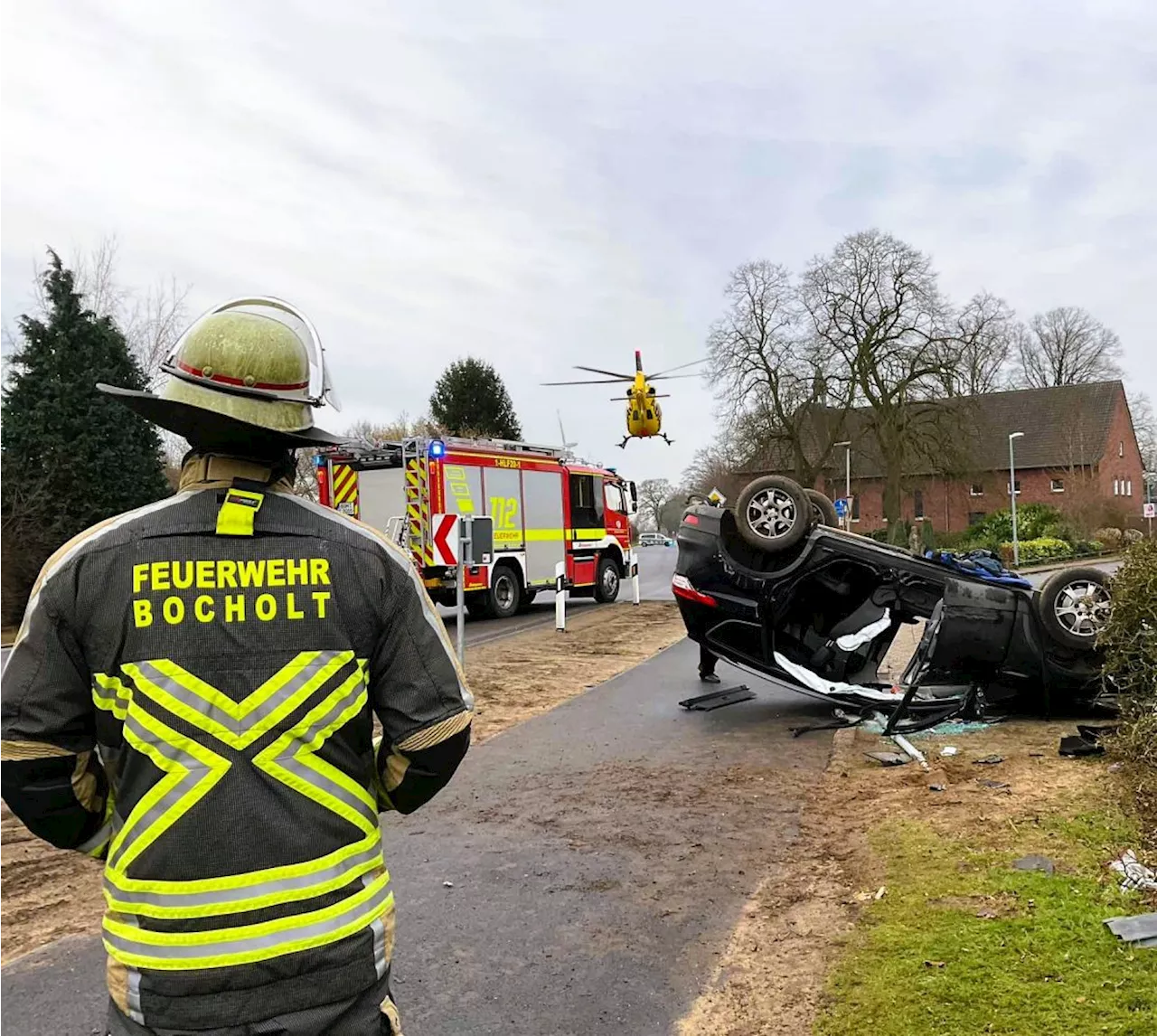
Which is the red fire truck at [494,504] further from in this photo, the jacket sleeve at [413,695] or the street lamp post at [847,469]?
the street lamp post at [847,469]

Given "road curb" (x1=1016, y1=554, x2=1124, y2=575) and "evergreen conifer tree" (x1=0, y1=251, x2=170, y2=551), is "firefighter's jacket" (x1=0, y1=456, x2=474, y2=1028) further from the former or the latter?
"road curb" (x1=1016, y1=554, x2=1124, y2=575)

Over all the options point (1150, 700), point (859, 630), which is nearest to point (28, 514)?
point (859, 630)

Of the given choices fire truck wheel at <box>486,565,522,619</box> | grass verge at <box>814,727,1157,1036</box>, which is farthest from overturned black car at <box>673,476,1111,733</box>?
fire truck wheel at <box>486,565,522,619</box>

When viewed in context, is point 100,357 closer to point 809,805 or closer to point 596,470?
point 596,470

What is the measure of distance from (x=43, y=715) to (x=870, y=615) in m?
7.57

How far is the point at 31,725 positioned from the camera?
68.7 inches

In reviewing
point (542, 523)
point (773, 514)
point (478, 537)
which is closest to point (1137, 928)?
point (773, 514)

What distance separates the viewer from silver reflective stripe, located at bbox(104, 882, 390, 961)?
66.4 inches

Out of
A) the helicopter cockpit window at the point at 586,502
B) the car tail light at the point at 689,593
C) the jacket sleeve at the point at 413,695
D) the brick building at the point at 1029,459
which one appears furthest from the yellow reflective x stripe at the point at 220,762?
the brick building at the point at 1029,459

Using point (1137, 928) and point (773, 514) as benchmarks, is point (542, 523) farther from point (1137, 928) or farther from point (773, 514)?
point (1137, 928)

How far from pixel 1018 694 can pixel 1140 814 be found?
284 cm

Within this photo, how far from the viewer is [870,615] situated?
8508 millimetres

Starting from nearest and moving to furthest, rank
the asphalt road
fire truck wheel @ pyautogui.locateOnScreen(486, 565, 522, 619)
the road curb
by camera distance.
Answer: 1. the asphalt road
2. fire truck wheel @ pyautogui.locateOnScreen(486, 565, 522, 619)
3. the road curb

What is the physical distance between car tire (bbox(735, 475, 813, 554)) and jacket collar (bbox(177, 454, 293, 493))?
6535 mm
